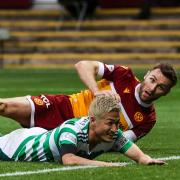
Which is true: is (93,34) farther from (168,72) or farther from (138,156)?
(138,156)

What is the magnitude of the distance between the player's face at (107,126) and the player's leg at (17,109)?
1.84m

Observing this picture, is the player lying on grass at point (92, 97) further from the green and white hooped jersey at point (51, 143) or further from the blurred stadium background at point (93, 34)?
the blurred stadium background at point (93, 34)

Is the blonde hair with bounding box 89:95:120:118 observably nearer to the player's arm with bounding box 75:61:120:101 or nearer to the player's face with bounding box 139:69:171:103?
the player's face with bounding box 139:69:171:103

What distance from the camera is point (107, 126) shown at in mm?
7668

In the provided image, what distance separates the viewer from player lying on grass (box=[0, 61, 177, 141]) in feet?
31.1

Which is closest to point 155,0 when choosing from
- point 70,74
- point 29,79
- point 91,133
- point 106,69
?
point 70,74

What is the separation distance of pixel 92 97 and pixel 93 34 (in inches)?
1017

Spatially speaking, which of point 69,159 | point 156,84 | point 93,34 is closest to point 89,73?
point 156,84

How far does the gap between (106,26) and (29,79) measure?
991cm

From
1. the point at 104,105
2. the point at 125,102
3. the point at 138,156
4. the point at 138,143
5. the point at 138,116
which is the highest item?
the point at 104,105

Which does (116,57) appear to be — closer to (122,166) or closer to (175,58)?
(175,58)

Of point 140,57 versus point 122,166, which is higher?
point 122,166

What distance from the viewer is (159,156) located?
930cm

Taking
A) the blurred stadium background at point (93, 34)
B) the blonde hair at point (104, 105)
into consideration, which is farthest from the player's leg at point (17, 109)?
the blurred stadium background at point (93, 34)
